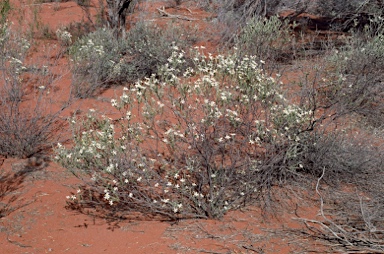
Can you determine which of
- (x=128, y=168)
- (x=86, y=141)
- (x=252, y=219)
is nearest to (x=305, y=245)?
(x=252, y=219)

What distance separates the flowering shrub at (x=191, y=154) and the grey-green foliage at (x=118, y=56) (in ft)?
9.08

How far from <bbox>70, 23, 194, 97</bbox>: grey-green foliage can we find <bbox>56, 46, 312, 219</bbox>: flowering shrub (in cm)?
277

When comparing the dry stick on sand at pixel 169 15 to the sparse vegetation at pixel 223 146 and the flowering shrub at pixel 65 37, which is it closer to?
the flowering shrub at pixel 65 37

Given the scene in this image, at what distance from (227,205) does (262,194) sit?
46 cm

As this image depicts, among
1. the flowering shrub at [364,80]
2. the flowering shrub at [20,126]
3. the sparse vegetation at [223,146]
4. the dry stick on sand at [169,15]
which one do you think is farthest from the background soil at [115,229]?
the dry stick on sand at [169,15]

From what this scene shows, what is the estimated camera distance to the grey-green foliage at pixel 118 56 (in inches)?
308

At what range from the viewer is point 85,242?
4.24 metres

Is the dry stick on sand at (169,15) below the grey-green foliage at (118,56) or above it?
above

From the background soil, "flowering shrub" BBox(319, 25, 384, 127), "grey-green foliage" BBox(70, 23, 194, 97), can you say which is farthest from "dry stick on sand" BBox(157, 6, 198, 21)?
the background soil

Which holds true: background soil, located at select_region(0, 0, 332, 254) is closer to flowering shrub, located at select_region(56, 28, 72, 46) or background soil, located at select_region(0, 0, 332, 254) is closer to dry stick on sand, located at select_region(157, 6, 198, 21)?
flowering shrub, located at select_region(56, 28, 72, 46)

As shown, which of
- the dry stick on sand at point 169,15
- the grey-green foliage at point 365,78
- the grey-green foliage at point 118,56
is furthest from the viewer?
the dry stick on sand at point 169,15

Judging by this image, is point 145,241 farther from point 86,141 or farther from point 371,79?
point 371,79

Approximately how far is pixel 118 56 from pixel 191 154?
12.5ft

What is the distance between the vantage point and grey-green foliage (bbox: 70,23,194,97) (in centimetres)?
781
